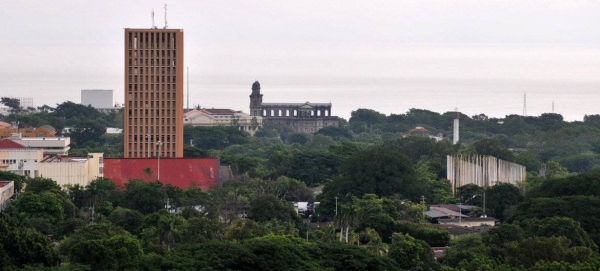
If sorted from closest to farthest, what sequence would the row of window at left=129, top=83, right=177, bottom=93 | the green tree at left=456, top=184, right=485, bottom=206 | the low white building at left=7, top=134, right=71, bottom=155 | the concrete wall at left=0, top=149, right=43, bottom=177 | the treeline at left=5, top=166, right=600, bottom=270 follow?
the treeline at left=5, top=166, right=600, bottom=270
the concrete wall at left=0, top=149, right=43, bottom=177
the green tree at left=456, top=184, right=485, bottom=206
the row of window at left=129, top=83, right=177, bottom=93
the low white building at left=7, top=134, right=71, bottom=155

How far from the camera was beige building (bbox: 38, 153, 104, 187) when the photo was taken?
74.8m

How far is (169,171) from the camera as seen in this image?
7869cm

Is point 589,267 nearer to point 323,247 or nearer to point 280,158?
point 323,247

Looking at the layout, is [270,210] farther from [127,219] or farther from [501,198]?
[501,198]

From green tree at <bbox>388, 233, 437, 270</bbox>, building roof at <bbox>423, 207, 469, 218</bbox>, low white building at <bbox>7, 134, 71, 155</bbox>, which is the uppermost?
low white building at <bbox>7, 134, 71, 155</bbox>

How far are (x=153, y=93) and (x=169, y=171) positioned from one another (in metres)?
7.95

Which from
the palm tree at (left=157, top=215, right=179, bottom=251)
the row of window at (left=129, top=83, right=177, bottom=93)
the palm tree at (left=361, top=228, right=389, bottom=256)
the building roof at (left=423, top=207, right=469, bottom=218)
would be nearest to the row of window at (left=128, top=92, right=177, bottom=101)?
the row of window at (left=129, top=83, right=177, bottom=93)

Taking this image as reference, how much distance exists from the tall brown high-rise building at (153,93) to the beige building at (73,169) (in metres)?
7.75

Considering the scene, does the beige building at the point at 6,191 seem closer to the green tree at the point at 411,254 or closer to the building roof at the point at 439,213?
the building roof at the point at 439,213

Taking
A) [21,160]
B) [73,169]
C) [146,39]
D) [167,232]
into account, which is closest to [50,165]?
[73,169]

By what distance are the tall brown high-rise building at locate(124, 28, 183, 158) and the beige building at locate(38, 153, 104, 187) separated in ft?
25.4

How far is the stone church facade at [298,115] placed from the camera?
173750mm

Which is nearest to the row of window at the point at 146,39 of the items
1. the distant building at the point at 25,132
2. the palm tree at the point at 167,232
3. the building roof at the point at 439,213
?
the building roof at the point at 439,213

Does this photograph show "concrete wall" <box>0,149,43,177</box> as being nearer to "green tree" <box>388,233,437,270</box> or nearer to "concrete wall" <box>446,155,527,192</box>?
"concrete wall" <box>446,155,527,192</box>
